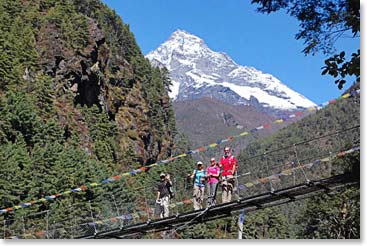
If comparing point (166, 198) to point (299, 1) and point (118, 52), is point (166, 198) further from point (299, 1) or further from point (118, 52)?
point (118, 52)

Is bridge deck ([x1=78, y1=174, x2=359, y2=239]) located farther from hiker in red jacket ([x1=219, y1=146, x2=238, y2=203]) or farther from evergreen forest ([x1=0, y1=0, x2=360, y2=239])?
evergreen forest ([x1=0, y1=0, x2=360, y2=239])

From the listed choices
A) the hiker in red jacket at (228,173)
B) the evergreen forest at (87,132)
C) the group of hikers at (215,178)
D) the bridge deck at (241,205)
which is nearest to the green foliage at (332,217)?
the evergreen forest at (87,132)

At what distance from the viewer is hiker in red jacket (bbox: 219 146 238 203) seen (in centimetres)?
1027

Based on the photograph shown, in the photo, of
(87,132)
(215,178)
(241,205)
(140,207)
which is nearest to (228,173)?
(215,178)

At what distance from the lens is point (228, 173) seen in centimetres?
1034

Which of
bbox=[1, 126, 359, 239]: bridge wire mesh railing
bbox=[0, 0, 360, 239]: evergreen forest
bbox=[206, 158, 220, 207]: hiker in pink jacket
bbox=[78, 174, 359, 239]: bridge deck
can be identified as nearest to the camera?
bbox=[78, 174, 359, 239]: bridge deck

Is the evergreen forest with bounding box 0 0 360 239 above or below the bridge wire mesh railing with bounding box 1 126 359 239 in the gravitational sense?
above

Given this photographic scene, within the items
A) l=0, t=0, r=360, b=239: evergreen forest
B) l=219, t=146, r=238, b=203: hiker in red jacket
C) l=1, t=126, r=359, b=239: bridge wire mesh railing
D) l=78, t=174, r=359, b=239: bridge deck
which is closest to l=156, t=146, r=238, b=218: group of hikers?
l=219, t=146, r=238, b=203: hiker in red jacket

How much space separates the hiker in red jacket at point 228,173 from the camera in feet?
33.7

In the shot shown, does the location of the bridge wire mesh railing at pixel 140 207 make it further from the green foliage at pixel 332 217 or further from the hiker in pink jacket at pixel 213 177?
the green foliage at pixel 332 217

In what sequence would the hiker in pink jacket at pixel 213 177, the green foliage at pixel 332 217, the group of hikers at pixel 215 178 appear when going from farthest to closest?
the green foliage at pixel 332 217 → the hiker in pink jacket at pixel 213 177 → the group of hikers at pixel 215 178

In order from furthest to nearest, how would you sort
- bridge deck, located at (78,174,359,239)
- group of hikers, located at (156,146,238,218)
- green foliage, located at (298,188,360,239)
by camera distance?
green foliage, located at (298,188,360,239) → group of hikers, located at (156,146,238,218) → bridge deck, located at (78,174,359,239)

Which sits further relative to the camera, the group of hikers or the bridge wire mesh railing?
the bridge wire mesh railing

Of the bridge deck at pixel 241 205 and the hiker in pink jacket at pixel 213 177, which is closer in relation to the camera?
the bridge deck at pixel 241 205
